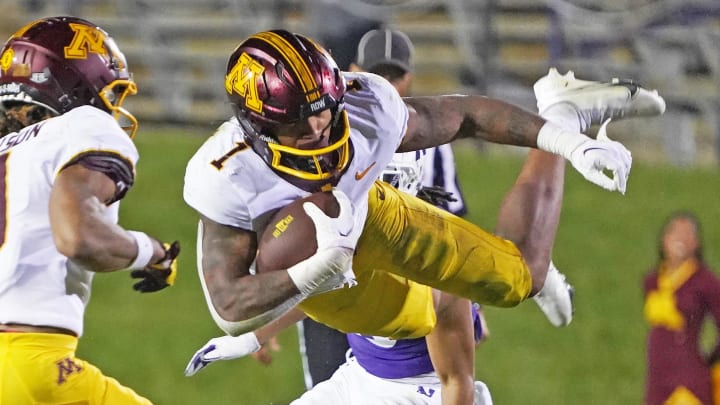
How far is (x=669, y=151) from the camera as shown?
9.77m

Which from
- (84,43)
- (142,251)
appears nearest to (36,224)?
(142,251)

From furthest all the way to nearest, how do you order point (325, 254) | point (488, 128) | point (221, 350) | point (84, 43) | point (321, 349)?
point (321, 349)
point (221, 350)
point (488, 128)
point (84, 43)
point (325, 254)

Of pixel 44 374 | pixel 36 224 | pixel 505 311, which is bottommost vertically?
pixel 505 311

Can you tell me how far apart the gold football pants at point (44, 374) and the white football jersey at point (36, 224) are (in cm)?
5

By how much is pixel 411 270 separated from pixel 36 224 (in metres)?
1.02

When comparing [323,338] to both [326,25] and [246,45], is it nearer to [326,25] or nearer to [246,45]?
[246,45]

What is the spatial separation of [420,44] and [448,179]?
18.3ft

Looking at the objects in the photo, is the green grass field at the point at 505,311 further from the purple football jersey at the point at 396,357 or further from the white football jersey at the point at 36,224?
the white football jersey at the point at 36,224

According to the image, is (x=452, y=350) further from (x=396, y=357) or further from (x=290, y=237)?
(x=290, y=237)

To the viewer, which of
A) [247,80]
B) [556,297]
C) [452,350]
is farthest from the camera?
[556,297]

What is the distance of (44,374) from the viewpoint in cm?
352

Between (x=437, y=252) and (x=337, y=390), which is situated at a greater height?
(x=437, y=252)

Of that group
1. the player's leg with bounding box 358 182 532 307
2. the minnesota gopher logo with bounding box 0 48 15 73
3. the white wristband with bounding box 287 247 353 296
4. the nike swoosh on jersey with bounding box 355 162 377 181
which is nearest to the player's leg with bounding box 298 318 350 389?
the player's leg with bounding box 358 182 532 307

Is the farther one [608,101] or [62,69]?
[608,101]
